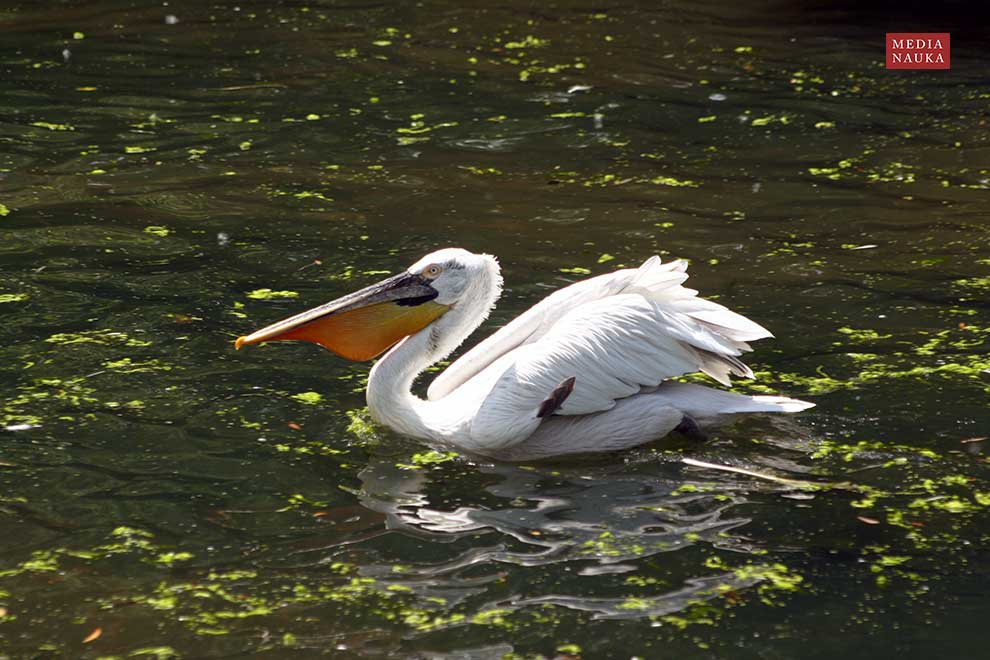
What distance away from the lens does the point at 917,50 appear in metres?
10.5

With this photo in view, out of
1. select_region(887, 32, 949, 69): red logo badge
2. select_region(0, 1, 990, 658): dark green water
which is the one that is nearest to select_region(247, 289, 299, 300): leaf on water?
select_region(0, 1, 990, 658): dark green water

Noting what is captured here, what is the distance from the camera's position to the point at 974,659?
357 cm

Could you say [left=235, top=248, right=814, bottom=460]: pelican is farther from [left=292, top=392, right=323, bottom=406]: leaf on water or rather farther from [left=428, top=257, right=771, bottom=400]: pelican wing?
[left=292, top=392, right=323, bottom=406]: leaf on water

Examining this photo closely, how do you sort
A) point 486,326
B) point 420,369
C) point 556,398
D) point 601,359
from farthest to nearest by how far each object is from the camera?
point 486,326
point 420,369
point 601,359
point 556,398

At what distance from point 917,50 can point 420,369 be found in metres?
6.67

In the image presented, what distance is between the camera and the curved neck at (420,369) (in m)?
4.96

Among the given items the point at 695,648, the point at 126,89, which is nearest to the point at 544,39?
the point at 126,89

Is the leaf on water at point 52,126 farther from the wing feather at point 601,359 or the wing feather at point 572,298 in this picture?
the wing feather at point 601,359

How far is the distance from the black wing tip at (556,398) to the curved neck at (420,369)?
31 cm

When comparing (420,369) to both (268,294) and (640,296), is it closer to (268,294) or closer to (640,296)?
(640,296)

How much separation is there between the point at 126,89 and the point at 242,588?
6177 millimetres

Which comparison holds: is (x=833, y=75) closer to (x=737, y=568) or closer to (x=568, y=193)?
(x=568, y=193)

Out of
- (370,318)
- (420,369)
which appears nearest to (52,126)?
(370,318)

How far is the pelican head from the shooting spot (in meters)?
5.16
